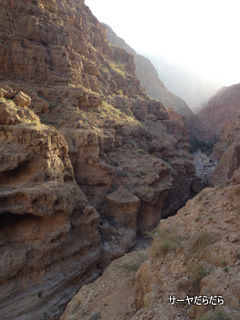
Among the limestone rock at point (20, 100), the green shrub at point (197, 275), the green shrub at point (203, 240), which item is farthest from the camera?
the limestone rock at point (20, 100)

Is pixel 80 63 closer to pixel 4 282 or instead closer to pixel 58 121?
pixel 58 121

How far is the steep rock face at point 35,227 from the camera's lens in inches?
361

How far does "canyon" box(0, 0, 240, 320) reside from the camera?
5.80 metres

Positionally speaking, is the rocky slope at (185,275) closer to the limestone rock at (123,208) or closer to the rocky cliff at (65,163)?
the rocky cliff at (65,163)

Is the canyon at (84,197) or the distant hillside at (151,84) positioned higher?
the distant hillside at (151,84)

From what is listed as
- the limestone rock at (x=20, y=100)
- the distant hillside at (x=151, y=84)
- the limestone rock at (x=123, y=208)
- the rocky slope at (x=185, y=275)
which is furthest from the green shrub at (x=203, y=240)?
the distant hillside at (x=151, y=84)

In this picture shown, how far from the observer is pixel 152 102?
32031 mm

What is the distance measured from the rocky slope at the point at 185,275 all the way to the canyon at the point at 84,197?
30 millimetres

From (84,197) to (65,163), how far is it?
1935mm

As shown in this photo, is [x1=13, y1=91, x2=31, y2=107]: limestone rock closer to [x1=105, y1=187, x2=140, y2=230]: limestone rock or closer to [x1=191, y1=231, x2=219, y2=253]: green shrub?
[x1=105, y1=187, x2=140, y2=230]: limestone rock

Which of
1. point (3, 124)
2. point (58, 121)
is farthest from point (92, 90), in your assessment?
point (3, 124)

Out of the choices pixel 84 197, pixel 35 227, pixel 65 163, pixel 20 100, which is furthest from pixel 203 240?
pixel 20 100

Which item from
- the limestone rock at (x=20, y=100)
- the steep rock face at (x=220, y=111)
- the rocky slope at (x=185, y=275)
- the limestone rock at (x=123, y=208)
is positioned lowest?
the limestone rock at (x=123, y=208)

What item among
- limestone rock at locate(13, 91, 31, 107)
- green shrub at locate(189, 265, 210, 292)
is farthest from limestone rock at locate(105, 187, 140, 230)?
green shrub at locate(189, 265, 210, 292)
